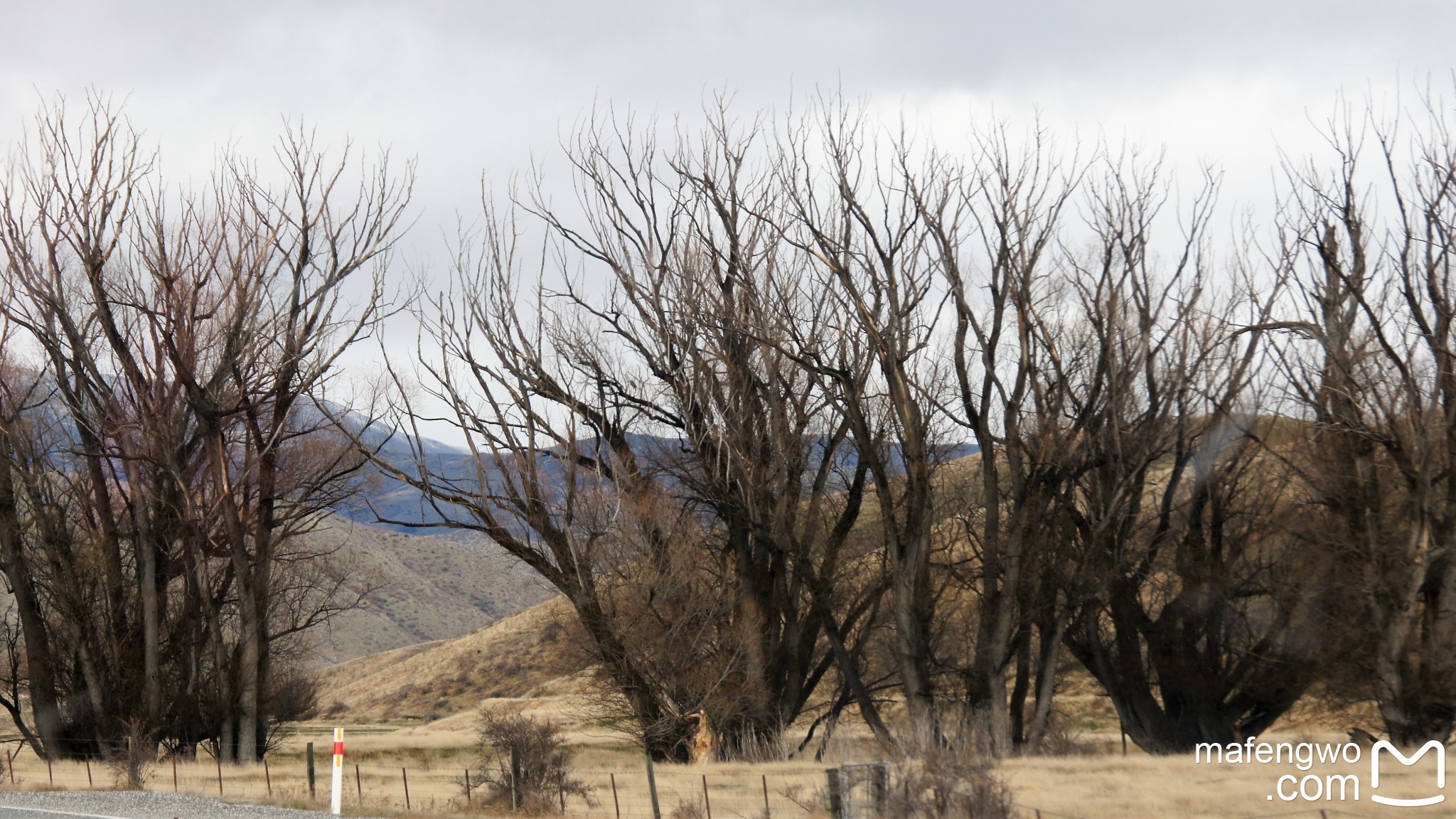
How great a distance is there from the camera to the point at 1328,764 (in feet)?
56.8

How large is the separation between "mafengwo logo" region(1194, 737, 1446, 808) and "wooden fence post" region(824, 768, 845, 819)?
5776 mm

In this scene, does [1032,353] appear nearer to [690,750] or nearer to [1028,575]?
[1028,575]

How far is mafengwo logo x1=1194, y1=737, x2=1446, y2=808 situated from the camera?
13633 millimetres

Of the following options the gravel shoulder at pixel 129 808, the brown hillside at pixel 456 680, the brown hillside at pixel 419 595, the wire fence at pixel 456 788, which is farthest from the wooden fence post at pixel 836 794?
the brown hillside at pixel 419 595

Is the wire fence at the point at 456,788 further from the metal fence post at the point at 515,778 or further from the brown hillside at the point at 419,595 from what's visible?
the brown hillside at the point at 419,595

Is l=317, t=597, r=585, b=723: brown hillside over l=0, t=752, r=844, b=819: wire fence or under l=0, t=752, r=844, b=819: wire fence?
under

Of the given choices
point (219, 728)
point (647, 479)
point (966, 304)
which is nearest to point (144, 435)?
point (219, 728)

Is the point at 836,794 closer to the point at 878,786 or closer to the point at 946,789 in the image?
the point at 878,786

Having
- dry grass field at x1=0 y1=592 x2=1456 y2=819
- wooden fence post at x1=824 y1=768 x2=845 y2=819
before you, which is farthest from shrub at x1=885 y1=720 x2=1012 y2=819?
dry grass field at x1=0 y1=592 x2=1456 y2=819

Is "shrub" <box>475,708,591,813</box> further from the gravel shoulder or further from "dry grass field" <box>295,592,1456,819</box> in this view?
the gravel shoulder

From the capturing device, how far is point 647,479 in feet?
82.6

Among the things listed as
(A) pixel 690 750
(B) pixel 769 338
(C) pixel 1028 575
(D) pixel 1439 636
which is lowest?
(A) pixel 690 750

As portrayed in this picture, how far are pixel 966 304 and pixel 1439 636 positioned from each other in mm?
10779

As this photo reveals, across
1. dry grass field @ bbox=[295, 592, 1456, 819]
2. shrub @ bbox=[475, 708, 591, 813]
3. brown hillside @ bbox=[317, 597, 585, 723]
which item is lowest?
brown hillside @ bbox=[317, 597, 585, 723]
